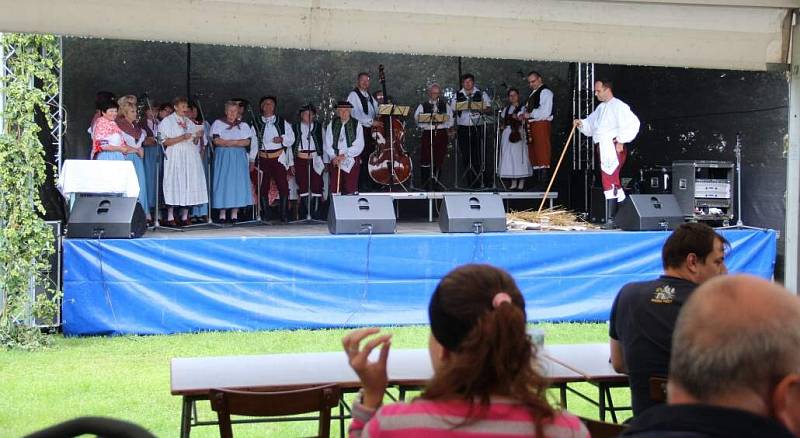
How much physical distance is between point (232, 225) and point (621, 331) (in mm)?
8305

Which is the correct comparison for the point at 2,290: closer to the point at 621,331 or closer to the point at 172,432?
the point at 172,432

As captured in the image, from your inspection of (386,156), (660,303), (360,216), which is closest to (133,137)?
(360,216)

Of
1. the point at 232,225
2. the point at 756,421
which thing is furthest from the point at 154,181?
the point at 756,421

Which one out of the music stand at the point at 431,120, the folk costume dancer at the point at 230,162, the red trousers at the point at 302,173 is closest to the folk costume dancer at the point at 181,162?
the folk costume dancer at the point at 230,162

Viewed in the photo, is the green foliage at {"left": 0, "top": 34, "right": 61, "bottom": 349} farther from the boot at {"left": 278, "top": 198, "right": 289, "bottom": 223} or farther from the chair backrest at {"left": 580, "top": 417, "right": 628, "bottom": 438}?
the chair backrest at {"left": 580, "top": 417, "right": 628, "bottom": 438}

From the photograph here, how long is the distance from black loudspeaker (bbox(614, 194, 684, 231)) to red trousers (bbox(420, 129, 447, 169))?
4.20 m

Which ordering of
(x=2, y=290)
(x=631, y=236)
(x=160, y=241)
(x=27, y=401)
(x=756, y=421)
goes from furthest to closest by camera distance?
(x=631, y=236), (x=160, y=241), (x=2, y=290), (x=27, y=401), (x=756, y=421)

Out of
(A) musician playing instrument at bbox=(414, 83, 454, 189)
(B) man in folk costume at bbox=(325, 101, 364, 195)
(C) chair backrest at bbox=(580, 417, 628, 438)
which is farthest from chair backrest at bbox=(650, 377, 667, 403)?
(A) musician playing instrument at bbox=(414, 83, 454, 189)

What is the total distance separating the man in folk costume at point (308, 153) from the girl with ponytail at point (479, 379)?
1048cm

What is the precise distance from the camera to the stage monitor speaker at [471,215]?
869cm

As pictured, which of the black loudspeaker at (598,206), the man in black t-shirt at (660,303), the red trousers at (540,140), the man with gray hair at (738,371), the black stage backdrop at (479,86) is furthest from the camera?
the red trousers at (540,140)

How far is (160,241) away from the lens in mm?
7816

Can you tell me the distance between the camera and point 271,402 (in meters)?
3.06

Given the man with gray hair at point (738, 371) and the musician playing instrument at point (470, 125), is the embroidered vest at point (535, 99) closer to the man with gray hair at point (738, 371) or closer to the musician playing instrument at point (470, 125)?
the musician playing instrument at point (470, 125)
